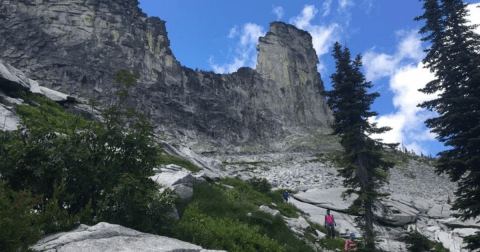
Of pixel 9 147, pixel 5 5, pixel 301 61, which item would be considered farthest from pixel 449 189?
pixel 5 5

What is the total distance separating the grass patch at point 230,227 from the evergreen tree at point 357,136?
7.01m

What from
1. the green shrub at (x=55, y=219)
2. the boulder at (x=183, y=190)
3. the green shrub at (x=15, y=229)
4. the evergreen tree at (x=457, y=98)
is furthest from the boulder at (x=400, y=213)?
the green shrub at (x=15, y=229)

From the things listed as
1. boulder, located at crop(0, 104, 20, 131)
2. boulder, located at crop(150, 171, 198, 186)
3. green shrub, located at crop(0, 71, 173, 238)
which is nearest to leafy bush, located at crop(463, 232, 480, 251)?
boulder, located at crop(150, 171, 198, 186)

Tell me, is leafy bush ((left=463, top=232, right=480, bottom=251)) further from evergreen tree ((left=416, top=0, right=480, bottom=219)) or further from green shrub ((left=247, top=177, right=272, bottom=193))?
green shrub ((left=247, top=177, right=272, bottom=193))

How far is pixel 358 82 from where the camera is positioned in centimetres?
2019

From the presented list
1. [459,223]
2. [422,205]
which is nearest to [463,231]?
[459,223]

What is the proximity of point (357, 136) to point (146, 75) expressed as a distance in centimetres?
8310

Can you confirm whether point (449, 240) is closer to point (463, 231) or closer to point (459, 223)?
point (463, 231)

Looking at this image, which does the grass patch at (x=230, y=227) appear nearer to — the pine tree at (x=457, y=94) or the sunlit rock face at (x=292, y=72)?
the pine tree at (x=457, y=94)

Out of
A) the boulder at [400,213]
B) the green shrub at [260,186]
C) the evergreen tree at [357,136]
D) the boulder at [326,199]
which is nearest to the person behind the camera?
the evergreen tree at [357,136]

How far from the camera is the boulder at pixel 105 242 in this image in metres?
4.26

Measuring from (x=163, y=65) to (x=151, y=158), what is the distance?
97251mm

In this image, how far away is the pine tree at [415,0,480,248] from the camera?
46.3 feet

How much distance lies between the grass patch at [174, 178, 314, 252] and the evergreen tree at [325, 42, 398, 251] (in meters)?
7.01
